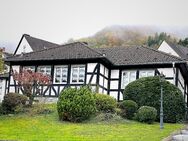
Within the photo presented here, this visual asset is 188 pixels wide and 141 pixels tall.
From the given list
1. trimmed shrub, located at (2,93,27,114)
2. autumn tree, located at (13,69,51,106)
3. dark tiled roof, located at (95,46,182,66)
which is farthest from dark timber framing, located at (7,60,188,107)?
trimmed shrub, located at (2,93,27,114)

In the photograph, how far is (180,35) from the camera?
11631cm

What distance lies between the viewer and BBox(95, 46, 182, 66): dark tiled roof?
1407 inches

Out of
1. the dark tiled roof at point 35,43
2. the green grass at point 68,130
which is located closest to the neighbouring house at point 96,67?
the green grass at point 68,130

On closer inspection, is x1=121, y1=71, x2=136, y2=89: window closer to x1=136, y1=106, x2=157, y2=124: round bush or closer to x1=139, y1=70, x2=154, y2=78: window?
x1=139, y1=70, x2=154, y2=78: window

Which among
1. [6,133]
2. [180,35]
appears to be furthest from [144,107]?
[180,35]

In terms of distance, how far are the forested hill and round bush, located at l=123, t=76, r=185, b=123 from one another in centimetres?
5753

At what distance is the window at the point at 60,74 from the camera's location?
3678 centimetres

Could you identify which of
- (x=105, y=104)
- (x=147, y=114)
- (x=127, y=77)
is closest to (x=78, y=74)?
(x=127, y=77)

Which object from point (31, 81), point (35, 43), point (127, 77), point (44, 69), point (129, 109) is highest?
point (35, 43)

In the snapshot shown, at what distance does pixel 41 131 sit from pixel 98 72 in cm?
1325

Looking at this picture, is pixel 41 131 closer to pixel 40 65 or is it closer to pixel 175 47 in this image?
pixel 40 65

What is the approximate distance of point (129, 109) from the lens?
3038cm

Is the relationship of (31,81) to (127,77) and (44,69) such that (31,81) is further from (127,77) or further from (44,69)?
(127,77)

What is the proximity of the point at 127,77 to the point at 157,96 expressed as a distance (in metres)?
5.58
